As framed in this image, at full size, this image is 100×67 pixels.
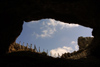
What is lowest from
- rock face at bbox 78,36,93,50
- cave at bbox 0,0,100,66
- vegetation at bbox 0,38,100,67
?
vegetation at bbox 0,38,100,67

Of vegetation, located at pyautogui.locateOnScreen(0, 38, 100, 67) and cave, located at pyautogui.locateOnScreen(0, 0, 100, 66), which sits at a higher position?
cave, located at pyautogui.locateOnScreen(0, 0, 100, 66)

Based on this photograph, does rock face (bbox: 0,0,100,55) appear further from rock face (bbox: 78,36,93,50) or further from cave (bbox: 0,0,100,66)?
rock face (bbox: 78,36,93,50)

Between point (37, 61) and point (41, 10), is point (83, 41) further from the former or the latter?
point (37, 61)

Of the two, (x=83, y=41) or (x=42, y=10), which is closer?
(x=42, y=10)

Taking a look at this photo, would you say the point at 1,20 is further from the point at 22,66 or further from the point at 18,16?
the point at 22,66

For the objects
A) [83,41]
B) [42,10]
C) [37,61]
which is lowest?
[37,61]

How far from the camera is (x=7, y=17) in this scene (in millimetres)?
9773

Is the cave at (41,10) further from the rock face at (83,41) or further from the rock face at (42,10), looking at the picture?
the rock face at (83,41)

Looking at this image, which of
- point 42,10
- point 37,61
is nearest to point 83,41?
point 42,10

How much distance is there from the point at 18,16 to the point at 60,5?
4.81 m

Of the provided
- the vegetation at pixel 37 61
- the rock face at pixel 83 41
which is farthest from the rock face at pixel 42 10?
the rock face at pixel 83 41

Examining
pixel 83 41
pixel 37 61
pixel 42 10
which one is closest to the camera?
pixel 37 61

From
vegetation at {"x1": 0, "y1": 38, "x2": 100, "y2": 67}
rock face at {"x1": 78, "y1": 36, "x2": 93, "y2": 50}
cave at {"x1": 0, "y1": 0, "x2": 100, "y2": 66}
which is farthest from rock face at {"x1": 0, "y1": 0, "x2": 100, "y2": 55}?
rock face at {"x1": 78, "y1": 36, "x2": 93, "y2": 50}

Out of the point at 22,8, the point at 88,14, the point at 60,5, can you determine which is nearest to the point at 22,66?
the point at 22,8
